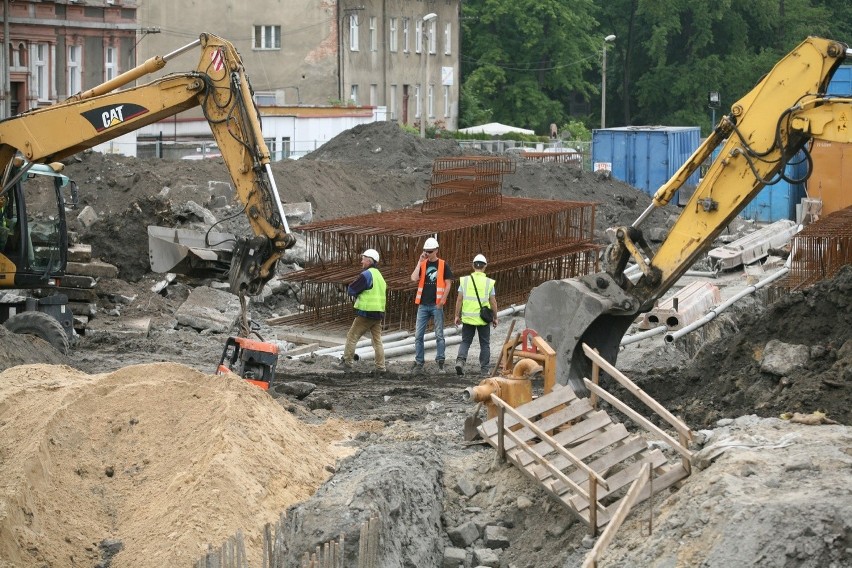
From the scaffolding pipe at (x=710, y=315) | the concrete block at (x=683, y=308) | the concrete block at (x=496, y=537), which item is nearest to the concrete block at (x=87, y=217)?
the concrete block at (x=683, y=308)

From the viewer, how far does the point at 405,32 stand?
57.4m

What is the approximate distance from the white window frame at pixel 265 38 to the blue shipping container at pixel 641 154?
1550 cm

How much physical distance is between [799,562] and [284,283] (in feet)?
50.8

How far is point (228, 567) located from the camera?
28.2 feet

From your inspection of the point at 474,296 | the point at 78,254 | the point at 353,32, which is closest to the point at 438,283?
the point at 474,296

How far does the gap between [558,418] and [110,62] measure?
3302 cm

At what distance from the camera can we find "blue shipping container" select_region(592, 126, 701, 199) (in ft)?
134

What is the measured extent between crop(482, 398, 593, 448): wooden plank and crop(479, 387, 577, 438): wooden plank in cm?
9

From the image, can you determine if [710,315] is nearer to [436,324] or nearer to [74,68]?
[436,324]

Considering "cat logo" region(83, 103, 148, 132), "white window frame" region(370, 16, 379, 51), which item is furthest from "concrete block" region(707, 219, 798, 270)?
"white window frame" region(370, 16, 379, 51)

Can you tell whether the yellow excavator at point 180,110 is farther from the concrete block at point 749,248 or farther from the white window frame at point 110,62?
the white window frame at point 110,62

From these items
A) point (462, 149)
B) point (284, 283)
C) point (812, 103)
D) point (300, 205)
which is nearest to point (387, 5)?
point (462, 149)

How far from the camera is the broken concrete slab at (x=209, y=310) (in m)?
20.7

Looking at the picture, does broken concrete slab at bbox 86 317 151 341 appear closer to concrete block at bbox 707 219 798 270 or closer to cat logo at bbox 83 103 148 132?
cat logo at bbox 83 103 148 132
